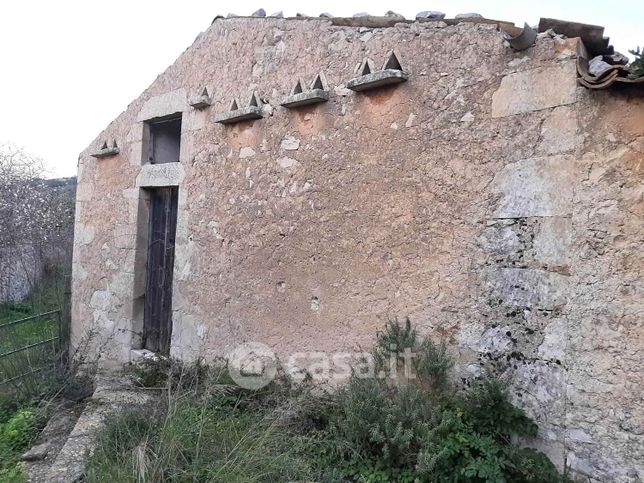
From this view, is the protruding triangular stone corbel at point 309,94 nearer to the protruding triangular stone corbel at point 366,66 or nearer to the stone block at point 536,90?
the protruding triangular stone corbel at point 366,66

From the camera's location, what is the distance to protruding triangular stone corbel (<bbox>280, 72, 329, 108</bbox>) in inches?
152

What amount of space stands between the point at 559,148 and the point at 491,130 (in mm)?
413

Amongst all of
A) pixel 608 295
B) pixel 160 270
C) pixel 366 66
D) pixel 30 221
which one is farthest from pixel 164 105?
pixel 30 221

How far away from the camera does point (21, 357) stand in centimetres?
542

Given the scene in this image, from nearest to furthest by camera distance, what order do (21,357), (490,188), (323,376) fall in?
1. (490,188)
2. (323,376)
3. (21,357)

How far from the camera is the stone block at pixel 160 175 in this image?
5227mm

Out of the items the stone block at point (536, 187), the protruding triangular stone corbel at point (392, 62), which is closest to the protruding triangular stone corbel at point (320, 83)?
the protruding triangular stone corbel at point (392, 62)

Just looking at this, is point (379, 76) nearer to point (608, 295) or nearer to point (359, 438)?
point (608, 295)

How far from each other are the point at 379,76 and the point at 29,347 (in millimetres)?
4663

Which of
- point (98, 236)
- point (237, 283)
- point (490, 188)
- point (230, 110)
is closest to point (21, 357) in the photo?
point (98, 236)

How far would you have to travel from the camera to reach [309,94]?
390cm

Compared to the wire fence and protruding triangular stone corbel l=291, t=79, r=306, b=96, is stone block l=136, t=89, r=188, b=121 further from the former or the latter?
the wire fence

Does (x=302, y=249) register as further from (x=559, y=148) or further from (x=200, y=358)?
(x=559, y=148)

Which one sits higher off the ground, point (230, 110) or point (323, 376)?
point (230, 110)
